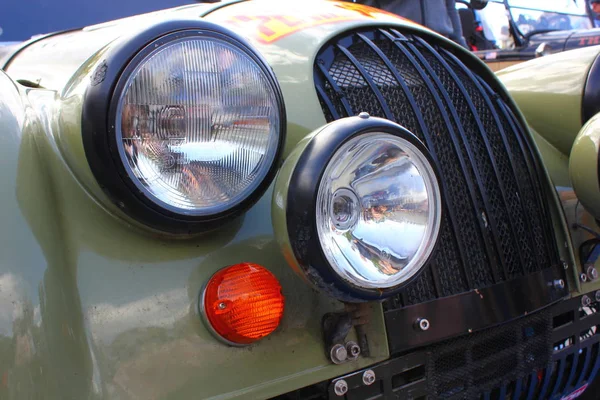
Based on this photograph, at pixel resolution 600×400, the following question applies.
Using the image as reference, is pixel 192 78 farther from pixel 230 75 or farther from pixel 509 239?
pixel 509 239

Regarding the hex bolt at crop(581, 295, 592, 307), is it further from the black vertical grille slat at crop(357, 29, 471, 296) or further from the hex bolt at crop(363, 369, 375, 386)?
the hex bolt at crop(363, 369, 375, 386)

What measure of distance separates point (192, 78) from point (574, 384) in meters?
1.52

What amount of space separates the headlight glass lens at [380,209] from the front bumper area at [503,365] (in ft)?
0.93

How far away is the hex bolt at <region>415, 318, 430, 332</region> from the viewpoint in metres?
1.45

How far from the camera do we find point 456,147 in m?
1.64

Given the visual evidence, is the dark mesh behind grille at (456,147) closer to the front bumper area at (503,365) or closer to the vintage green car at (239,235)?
the vintage green car at (239,235)

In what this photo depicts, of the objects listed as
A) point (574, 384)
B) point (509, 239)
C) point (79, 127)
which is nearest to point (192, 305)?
point (79, 127)

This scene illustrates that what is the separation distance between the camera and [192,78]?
3.81ft

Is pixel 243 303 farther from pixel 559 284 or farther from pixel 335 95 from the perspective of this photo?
pixel 559 284

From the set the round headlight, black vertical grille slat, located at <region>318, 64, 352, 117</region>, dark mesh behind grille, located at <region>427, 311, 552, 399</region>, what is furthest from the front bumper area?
black vertical grille slat, located at <region>318, 64, 352, 117</region>

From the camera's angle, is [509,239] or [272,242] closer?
[272,242]

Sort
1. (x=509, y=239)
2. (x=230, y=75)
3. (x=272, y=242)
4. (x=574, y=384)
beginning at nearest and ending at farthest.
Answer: (x=230, y=75) < (x=272, y=242) < (x=509, y=239) < (x=574, y=384)

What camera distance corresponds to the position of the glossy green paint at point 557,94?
2105mm

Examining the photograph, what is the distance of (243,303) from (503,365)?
2.57 feet
